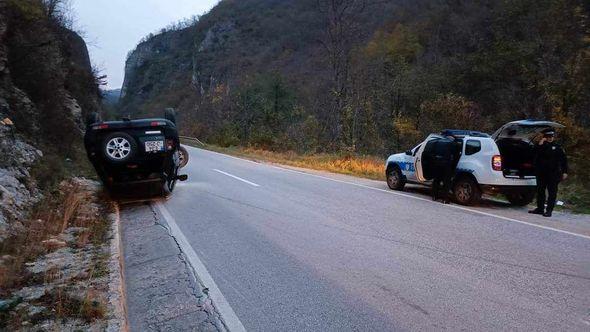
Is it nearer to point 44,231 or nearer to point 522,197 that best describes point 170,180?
point 44,231

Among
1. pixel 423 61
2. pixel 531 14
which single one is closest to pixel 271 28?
pixel 423 61

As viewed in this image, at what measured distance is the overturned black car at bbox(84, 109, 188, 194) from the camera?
9891 mm

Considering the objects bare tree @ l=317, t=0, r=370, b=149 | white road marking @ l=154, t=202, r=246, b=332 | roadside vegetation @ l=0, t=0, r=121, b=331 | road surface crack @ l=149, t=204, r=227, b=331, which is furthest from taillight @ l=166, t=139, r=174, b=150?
bare tree @ l=317, t=0, r=370, b=149

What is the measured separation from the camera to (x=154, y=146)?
33.3ft

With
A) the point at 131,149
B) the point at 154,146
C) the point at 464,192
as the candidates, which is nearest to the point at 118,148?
the point at 131,149

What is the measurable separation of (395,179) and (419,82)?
94.1 feet

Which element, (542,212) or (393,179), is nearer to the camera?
(542,212)

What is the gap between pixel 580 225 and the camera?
8164mm

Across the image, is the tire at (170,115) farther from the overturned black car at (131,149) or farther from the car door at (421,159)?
the car door at (421,159)

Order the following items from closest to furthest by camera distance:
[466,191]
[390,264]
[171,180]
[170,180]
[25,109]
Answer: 1. [390,264]
2. [466,191]
3. [170,180]
4. [171,180]
5. [25,109]

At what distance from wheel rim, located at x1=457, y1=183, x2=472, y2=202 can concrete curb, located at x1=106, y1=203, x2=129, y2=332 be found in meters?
7.08

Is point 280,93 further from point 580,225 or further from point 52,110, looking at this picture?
point 580,225

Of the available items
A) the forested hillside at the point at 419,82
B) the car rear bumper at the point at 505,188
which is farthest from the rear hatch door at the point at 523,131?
the forested hillside at the point at 419,82

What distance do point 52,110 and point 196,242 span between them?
1024 centimetres
